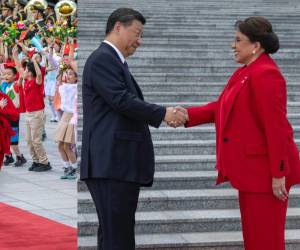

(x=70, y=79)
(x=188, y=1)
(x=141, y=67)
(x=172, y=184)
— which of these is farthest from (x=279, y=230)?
(x=188, y=1)

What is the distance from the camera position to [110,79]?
518 centimetres

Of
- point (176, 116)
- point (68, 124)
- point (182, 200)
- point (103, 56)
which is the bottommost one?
point (182, 200)

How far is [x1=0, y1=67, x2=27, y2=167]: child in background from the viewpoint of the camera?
13172mm

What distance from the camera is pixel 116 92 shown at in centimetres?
513

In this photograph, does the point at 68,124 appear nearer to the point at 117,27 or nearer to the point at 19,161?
the point at 19,161

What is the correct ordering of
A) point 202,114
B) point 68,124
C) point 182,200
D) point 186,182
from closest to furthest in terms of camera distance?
point 202,114
point 182,200
point 186,182
point 68,124

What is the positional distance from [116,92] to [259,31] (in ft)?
3.16

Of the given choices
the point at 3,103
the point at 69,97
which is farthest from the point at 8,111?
the point at 69,97

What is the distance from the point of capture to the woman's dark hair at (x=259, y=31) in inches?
208

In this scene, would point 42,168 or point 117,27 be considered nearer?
point 117,27

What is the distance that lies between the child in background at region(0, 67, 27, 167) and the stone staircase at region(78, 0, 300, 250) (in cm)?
114

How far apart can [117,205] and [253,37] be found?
1330mm

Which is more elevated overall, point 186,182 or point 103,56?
point 103,56

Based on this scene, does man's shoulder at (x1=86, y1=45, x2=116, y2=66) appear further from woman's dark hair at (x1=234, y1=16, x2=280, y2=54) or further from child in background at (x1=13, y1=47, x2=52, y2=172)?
child in background at (x1=13, y1=47, x2=52, y2=172)
